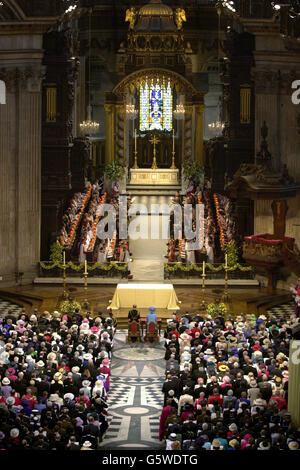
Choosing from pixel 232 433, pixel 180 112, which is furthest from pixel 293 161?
pixel 232 433

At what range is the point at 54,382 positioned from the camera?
19828 mm

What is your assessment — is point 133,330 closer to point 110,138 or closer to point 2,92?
point 2,92

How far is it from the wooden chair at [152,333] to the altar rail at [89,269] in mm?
8381

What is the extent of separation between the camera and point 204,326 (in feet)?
82.9

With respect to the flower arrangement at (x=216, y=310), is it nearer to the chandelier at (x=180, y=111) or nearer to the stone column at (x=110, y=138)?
the stone column at (x=110, y=138)

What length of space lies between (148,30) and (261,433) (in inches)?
1302

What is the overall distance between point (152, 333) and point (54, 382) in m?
8.20

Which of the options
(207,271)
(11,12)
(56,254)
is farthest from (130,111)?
(207,271)

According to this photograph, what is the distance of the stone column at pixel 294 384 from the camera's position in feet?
58.3

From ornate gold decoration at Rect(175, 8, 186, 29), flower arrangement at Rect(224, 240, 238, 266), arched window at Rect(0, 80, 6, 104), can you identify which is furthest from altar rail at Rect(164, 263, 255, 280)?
ornate gold decoration at Rect(175, 8, 186, 29)

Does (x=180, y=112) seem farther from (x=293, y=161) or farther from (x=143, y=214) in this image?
(x=293, y=161)

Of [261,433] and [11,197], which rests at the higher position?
[11,197]
